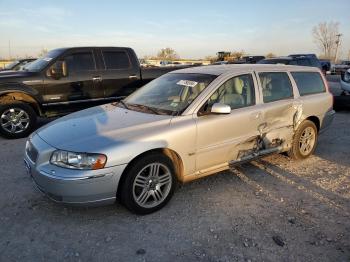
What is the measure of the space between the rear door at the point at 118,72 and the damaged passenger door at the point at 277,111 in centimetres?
441

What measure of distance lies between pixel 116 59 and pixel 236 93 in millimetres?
4826

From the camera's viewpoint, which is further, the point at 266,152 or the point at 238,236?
the point at 266,152

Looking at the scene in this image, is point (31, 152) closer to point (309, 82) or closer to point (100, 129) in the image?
point (100, 129)

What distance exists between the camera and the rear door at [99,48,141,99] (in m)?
8.42

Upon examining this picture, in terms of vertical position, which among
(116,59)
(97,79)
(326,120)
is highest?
(116,59)

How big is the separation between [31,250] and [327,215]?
10.1 feet

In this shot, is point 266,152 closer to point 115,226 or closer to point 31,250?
point 115,226

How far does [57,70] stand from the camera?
7.76 metres

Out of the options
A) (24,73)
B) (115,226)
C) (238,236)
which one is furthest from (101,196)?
(24,73)

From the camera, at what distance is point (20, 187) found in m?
4.61

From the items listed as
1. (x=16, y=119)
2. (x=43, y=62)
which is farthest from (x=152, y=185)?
(x=43, y=62)

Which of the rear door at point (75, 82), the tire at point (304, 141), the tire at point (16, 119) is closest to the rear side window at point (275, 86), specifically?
the tire at point (304, 141)

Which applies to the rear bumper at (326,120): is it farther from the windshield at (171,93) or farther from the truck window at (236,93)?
the windshield at (171,93)

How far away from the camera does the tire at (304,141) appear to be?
551cm
